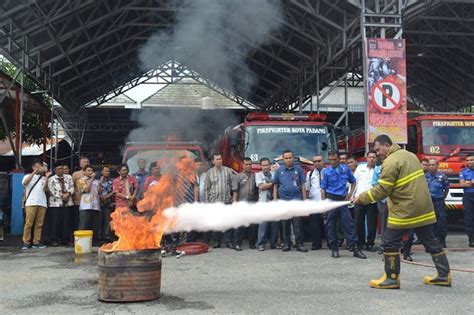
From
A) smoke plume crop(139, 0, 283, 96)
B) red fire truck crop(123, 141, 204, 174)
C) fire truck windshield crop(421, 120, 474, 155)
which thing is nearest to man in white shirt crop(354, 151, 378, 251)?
fire truck windshield crop(421, 120, 474, 155)

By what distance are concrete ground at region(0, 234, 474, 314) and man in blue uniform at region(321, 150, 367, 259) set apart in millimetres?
270

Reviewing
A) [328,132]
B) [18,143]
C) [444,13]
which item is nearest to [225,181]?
[328,132]

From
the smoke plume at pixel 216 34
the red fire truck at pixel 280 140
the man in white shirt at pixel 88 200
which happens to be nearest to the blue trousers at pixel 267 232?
the red fire truck at pixel 280 140

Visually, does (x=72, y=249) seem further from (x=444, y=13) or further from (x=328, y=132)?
(x=444, y=13)

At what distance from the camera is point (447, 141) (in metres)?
11.8

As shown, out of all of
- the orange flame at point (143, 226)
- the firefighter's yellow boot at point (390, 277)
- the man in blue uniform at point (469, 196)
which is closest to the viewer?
the orange flame at point (143, 226)

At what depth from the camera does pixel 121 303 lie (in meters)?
5.17

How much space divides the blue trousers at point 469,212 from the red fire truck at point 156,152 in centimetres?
553

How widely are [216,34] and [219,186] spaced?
20.7 feet

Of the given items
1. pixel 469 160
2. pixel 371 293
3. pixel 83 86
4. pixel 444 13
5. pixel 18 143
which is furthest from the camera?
pixel 83 86

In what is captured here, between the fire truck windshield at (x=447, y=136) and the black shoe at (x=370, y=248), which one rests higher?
the fire truck windshield at (x=447, y=136)

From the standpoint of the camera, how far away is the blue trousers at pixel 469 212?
31.5 feet

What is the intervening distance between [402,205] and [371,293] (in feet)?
3.58

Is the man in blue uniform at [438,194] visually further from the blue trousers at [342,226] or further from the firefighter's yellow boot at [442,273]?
the firefighter's yellow boot at [442,273]
